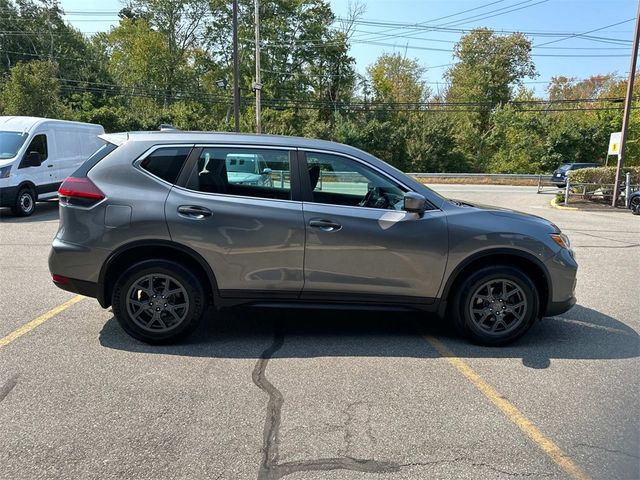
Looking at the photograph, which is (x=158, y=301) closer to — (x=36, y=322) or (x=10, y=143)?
(x=36, y=322)

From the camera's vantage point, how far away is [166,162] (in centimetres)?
428

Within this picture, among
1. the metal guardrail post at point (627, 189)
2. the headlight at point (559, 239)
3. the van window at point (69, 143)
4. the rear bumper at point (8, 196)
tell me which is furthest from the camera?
the metal guardrail post at point (627, 189)

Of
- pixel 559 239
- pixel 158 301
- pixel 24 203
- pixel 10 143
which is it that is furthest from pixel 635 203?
pixel 10 143

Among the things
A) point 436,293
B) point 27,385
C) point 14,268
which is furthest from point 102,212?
point 14,268

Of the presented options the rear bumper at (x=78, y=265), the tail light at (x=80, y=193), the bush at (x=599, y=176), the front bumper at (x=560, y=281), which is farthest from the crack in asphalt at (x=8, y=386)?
the bush at (x=599, y=176)

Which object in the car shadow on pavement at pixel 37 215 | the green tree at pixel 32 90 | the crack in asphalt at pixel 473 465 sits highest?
the green tree at pixel 32 90

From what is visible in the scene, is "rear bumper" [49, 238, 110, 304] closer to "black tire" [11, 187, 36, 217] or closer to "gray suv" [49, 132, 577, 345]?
"gray suv" [49, 132, 577, 345]

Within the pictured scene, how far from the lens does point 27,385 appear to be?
3533 millimetres

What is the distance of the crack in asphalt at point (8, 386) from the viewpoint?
3398mm

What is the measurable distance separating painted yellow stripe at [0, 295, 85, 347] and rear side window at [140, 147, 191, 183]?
1.97 m

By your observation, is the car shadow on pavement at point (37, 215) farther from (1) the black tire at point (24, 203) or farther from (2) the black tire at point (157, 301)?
(2) the black tire at point (157, 301)

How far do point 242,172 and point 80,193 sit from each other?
1.41 m

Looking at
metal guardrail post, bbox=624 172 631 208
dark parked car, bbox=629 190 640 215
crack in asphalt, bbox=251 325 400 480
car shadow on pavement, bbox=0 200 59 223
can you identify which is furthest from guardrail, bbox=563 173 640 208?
crack in asphalt, bbox=251 325 400 480

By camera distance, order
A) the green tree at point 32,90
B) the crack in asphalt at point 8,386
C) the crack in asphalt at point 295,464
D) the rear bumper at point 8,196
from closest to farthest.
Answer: the crack in asphalt at point 295,464 < the crack in asphalt at point 8,386 < the rear bumper at point 8,196 < the green tree at point 32,90
